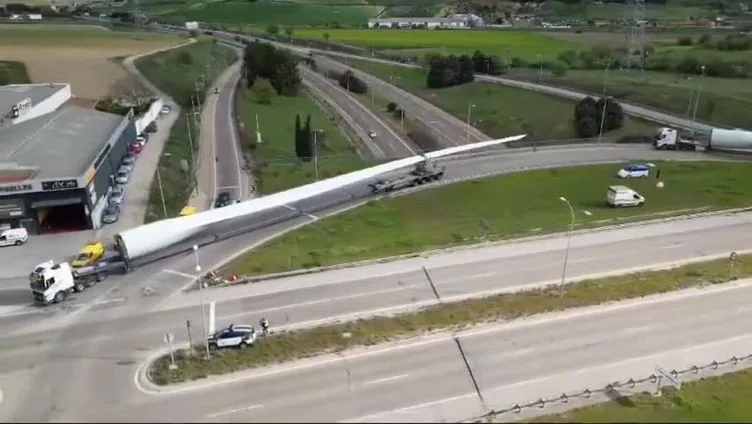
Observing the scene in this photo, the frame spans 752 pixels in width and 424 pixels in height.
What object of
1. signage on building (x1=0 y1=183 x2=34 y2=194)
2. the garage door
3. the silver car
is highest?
signage on building (x1=0 y1=183 x2=34 y2=194)

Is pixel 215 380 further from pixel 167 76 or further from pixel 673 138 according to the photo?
pixel 167 76

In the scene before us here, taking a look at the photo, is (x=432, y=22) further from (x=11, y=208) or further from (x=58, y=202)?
(x=11, y=208)

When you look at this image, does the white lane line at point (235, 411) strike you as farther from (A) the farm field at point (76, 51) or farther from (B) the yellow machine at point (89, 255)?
(A) the farm field at point (76, 51)

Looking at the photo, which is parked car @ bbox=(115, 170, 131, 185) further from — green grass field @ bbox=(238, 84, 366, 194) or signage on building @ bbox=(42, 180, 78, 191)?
green grass field @ bbox=(238, 84, 366, 194)

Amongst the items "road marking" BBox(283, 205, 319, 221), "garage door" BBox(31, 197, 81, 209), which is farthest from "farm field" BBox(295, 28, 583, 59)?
"garage door" BBox(31, 197, 81, 209)

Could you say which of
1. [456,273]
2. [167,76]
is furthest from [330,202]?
[167,76]

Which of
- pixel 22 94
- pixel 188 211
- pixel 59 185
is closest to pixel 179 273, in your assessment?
pixel 188 211

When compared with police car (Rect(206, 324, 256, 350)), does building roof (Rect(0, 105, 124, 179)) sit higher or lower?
higher
